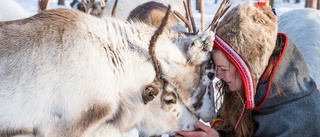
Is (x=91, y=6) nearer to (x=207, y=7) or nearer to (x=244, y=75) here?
(x=244, y=75)

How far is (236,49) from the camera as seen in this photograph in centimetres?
258

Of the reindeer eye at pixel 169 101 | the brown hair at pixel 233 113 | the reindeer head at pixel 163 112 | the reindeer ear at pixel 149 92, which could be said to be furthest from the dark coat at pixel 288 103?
the reindeer ear at pixel 149 92

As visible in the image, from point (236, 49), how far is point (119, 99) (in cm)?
65

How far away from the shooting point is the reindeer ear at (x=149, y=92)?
91.7 inches

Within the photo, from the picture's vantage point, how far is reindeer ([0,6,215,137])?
2.08 m

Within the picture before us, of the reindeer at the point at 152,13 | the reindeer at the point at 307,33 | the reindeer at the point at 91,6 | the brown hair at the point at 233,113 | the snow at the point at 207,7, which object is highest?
the brown hair at the point at 233,113

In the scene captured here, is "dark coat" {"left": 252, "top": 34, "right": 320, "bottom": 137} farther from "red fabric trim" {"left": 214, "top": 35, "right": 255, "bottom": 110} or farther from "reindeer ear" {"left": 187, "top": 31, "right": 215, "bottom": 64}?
"reindeer ear" {"left": 187, "top": 31, "right": 215, "bottom": 64}

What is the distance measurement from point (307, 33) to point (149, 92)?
8.92ft

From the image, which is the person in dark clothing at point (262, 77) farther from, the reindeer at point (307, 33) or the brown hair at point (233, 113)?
the reindeer at point (307, 33)

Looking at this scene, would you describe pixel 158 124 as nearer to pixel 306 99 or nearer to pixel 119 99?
pixel 119 99

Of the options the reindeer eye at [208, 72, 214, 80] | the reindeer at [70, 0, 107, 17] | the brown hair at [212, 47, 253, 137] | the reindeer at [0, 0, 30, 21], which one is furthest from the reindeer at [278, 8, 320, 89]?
the reindeer at [70, 0, 107, 17]

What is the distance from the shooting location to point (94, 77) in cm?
216

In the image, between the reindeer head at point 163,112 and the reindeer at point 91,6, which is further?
the reindeer at point 91,6

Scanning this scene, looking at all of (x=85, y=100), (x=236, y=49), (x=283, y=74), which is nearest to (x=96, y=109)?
(x=85, y=100)
